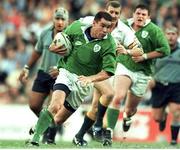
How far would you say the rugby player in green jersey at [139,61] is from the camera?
16250mm

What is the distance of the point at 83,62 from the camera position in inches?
562

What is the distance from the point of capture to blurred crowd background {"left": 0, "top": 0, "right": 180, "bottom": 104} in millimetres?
24172

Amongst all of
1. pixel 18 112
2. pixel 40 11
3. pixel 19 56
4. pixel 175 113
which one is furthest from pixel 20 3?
pixel 175 113

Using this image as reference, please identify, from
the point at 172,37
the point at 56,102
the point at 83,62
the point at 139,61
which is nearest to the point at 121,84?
the point at 139,61

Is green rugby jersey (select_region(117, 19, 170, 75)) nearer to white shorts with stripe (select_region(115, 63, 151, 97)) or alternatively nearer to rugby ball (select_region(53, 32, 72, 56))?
white shorts with stripe (select_region(115, 63, 151, 97))

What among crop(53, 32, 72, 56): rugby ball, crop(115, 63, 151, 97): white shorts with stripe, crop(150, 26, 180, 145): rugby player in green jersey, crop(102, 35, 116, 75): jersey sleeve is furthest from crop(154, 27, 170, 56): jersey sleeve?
crop(53, 32, 72, 56): rugby ball

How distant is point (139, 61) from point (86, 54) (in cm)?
260

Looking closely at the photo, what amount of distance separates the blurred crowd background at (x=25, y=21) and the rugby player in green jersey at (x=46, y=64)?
21.0 feet

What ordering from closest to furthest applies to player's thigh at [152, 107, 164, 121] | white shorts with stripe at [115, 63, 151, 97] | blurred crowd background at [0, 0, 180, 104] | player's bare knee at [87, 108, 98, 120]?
player's bare knee at [87, 108, 98, 120]
white shorts with stripe at [115, 63, 151, 97]
player's thigh at [152, 107, 164, 121]
blurred crowd background at [0, 0, 180, 104]

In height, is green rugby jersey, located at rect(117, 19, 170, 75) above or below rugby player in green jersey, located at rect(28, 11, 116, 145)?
above

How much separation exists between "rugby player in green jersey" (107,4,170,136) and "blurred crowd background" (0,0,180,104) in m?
6.67

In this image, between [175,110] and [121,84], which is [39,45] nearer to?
[121,84]

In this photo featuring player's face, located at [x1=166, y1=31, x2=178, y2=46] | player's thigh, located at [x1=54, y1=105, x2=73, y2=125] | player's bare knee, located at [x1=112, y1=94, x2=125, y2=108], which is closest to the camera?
player's thigh, located at [x1=54, y1=105, x2=73, y2=125]

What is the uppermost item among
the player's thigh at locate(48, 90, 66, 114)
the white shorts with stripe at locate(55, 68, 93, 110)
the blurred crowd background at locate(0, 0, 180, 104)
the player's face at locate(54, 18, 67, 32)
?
the blurred crowd background at locate(0, 0, 180, 104)
